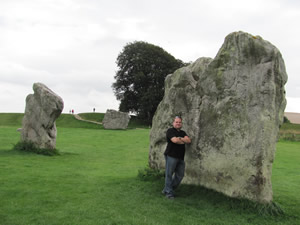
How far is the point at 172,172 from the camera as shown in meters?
7.88

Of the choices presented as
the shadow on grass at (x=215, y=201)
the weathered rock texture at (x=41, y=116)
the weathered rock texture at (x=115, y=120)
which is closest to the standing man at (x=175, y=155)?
the shadow on grass at (x=215, y=201)

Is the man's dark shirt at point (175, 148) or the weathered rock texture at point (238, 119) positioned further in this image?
the man's dark shirt at point (175, 148)

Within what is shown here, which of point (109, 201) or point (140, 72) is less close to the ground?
point (140, 72)

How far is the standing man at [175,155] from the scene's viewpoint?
7780 mm

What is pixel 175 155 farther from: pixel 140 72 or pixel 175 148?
pixel 140 72

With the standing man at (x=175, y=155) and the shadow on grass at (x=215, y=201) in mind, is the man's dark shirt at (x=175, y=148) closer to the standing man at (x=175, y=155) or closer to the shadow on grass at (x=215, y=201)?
the standing man at (x=175, y=155)

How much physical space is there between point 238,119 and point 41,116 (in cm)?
1183

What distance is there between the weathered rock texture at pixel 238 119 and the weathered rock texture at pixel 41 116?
32.3ft

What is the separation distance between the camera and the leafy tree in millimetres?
51406

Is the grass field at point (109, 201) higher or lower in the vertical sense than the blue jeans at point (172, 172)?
lower

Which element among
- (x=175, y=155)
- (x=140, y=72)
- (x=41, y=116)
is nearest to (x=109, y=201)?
(x=175, y=155)

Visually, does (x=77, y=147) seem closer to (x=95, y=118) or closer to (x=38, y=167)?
(x=38, y=167)

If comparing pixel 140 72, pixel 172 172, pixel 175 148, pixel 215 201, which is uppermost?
pixel 140 72

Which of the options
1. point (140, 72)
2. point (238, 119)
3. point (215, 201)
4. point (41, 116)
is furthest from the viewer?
point (140, 72)
